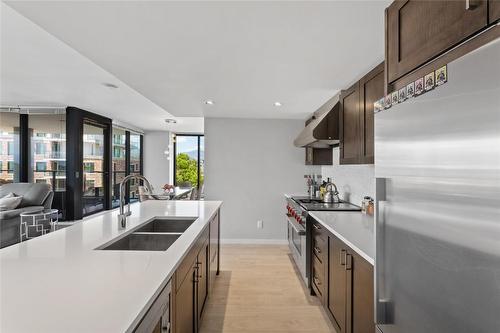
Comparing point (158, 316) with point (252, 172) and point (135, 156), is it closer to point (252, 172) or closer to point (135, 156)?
point (252, 172)

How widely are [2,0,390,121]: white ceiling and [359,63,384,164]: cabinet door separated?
18 cm

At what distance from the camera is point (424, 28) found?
1117mm

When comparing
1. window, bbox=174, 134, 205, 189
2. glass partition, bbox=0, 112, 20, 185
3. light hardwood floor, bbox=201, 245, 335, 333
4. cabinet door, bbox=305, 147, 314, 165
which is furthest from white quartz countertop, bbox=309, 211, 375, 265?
window, bbox=174, 134, 205, 189

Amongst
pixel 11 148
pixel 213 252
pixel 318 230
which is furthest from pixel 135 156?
pixel 318 230

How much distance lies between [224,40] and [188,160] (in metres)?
7.93

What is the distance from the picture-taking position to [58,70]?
3.41 metres

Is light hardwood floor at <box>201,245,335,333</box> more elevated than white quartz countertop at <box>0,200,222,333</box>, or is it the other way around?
white quartz countertop at <box>0,200,222,333</box>

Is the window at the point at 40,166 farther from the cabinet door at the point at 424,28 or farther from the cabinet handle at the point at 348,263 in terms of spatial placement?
the cabinet door at the point at 424,28

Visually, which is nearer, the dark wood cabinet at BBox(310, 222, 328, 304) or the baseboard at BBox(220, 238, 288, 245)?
the dark wood cabinet at BBox(310, 222, 328, 304)

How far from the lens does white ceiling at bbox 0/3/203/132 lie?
8.25 feet

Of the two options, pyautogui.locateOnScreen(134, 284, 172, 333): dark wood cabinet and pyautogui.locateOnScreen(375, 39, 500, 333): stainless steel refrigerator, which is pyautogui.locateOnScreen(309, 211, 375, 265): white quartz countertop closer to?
pyautogui.locateOnScreen(375, 39, 500, 333): stainless steel refrigerator

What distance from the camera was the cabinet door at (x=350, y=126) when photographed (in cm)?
256

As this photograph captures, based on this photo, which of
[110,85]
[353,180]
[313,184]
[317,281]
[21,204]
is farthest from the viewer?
[21,204]

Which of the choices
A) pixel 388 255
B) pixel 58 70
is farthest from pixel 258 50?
pixel 58 70
